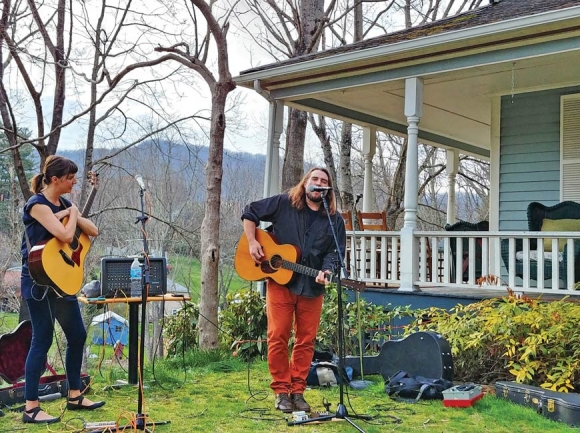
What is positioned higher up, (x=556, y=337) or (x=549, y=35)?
(x=549, y=35)

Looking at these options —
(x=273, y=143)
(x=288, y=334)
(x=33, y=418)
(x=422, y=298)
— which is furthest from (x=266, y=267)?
(x=273, y=143)

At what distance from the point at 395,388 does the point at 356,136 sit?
19030 millimetres

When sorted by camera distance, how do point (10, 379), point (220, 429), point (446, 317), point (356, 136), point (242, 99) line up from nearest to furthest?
point (220, 429), point (10, 379), point (446, 317), point (242, 99), point (356, 136)

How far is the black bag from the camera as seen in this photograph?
4.74 meters

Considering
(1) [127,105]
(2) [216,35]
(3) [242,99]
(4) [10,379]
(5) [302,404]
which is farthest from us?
(3) [242,99]

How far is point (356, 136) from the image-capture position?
23.3 meters

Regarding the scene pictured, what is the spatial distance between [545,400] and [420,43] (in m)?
4.12

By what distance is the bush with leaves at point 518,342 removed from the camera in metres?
4.73

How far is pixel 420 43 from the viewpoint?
685 centimetres

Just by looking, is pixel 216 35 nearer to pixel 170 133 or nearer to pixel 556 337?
pixel 556 337

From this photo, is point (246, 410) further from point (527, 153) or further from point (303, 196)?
point (527, 153)

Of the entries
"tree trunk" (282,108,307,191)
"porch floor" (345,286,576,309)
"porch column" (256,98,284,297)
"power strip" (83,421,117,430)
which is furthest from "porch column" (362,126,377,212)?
"power strip" (83,421,117,430)

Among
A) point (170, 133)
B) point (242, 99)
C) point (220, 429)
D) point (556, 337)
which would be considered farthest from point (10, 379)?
point (242, 99)

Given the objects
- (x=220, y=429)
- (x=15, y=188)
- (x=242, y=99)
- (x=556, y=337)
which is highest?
(x=242, y=99)
